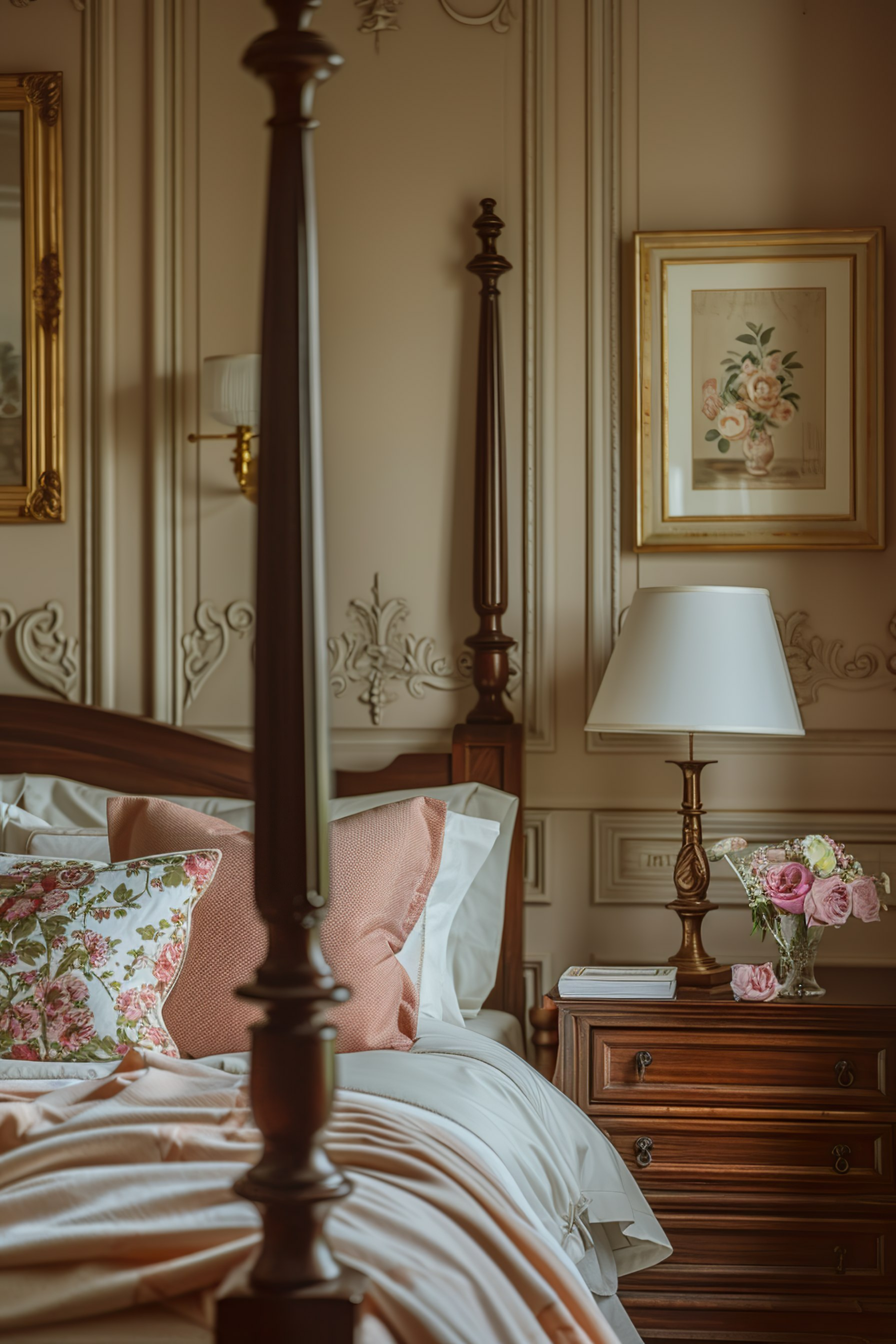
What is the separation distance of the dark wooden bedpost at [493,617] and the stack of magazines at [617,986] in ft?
1.04

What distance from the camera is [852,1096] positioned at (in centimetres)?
239

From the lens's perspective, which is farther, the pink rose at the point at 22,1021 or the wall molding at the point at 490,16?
the wall molding at the point at 490,16

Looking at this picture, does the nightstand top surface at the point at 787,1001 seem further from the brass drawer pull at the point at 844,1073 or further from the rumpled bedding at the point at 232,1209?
the rumpled bedding at the point at 232,1209

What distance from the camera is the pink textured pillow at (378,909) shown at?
7.08 feet

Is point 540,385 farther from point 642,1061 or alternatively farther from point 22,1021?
point 22,1021

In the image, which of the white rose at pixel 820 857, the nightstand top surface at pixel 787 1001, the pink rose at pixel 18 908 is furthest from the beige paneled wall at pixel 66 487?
the white rose at pixel 820 857

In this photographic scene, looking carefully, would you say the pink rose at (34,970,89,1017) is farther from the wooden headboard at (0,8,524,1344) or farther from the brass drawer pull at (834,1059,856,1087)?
the brass drawer pull at (834,1059,856,1087)

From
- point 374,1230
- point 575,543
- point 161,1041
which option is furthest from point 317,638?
point 575,543

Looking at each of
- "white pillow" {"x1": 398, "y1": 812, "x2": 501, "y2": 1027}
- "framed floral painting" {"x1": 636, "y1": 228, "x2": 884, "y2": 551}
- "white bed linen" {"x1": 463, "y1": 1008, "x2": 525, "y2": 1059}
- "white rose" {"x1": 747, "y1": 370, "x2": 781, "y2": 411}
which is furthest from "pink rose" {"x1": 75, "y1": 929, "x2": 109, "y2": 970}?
"white rose" {"x1": 747, "y1": 370, "x2": 781, "y2": 411}

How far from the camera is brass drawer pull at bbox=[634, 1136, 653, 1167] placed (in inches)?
94.7

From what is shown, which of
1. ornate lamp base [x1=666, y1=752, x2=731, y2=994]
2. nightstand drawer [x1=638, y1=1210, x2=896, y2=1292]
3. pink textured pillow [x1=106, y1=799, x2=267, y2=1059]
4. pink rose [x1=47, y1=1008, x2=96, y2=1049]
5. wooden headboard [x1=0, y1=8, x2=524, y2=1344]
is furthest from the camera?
ornate lamp base [x1=666, y1=752, x2=731, y2=994]

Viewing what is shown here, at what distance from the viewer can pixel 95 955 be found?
80.9 inches

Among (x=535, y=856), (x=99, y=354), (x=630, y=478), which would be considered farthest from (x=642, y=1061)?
(x=99, y=354)

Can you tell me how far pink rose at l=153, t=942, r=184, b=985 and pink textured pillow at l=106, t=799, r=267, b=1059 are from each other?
7cm
